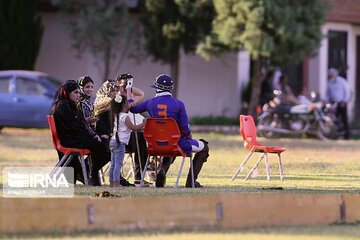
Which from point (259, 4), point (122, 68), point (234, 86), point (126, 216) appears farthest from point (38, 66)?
point (126, 216)

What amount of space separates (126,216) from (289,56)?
18.1 metres

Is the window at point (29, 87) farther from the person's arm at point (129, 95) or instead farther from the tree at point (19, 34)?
the person's arm at point (129, 95)

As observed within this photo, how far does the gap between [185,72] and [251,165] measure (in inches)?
553

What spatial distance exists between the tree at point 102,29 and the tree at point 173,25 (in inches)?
26.4

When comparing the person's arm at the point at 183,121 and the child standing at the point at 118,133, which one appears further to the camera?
the child standing at the point at 118,133

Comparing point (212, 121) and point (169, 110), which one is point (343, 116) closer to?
point (212, 121)

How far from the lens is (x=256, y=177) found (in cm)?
1331

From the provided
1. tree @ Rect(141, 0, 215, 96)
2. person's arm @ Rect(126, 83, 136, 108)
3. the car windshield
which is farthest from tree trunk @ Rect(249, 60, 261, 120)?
person's arm @ Rect(126, 83, 136, 108)

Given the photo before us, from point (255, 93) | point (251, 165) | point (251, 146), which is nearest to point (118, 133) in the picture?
point (251, 146)

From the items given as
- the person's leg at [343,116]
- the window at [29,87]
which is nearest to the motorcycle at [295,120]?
the person's leg at [343,116]

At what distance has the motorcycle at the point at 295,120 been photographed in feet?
80.0

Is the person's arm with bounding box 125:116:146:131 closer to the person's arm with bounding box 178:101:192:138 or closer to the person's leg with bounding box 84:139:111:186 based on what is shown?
the person's arm with bounding box 178:101:192:138

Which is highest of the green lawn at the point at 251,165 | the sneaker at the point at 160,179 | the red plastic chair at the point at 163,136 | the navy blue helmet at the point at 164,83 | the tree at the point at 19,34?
the tree at the point at 19,34

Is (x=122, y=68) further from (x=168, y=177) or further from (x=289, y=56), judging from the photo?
(x=168, y=177)
